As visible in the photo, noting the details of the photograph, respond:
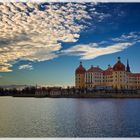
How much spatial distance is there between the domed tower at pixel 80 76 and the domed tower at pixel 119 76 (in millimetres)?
370

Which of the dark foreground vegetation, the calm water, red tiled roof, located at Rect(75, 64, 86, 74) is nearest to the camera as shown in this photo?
→ the calm water

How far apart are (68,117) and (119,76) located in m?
0.78

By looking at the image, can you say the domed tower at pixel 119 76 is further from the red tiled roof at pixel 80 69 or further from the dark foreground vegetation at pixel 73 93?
the red tiled roof at pixel 80 69

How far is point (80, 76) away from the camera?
15.9ft

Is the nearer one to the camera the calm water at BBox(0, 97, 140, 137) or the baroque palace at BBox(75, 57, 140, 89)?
the calm water at BBox(0, 97, 140, 137)

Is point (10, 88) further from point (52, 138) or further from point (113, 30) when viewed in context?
point (113, 30)

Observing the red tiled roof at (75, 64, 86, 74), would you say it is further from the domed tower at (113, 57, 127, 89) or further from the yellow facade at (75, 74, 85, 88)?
the domed tower at (113, 57, 127, 89)

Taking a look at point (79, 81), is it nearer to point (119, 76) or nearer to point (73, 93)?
point (73, 93)

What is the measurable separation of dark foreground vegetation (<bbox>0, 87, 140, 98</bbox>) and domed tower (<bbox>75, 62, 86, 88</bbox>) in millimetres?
76

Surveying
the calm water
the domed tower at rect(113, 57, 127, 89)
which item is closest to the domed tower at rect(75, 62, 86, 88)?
the calm water

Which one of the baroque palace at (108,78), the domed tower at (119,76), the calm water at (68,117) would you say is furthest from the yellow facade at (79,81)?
the domed tower at (119,76)

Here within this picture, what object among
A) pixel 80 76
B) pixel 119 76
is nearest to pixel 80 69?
pixel 80 76

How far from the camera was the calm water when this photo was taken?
15.0 feet

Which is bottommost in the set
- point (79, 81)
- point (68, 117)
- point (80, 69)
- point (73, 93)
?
point (68, 117)
